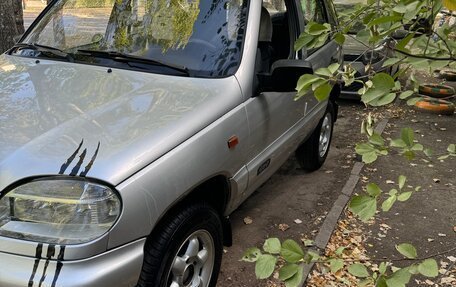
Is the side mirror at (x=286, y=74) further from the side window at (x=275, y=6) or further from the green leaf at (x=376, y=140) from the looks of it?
the green leaf at (x=376, y=140)

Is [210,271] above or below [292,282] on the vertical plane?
below

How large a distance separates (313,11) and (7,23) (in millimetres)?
3188

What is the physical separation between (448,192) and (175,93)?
333cm

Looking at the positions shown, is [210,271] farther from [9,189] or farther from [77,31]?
[77,31]

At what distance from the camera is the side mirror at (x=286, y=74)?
9.28 ft

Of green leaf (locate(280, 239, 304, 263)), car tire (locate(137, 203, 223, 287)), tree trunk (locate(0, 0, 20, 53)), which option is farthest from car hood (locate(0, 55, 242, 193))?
tree trunk (locate(0, 0, 20, 53))

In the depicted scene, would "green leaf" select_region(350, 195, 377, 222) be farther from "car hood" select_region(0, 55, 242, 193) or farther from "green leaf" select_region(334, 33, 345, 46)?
"car hood" select_region(0, 55, 242, 193)

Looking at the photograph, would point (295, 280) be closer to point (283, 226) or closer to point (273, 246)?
point (273, 246)

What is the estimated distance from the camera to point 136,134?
2.13 meters

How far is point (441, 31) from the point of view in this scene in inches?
73.0

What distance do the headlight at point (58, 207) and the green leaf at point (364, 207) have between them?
0.96 m

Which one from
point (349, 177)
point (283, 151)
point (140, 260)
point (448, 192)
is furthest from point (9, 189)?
point (448, 192)

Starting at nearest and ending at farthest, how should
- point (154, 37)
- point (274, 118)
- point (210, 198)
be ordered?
point (210, 198)
point (154, 37)
point (274, 118)

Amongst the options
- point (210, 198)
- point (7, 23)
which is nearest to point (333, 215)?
point (210, 198)
